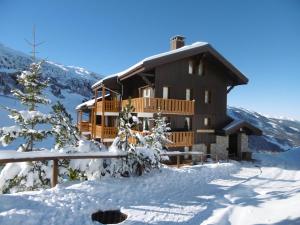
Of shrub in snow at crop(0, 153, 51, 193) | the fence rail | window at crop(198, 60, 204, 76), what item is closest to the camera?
the fence rail

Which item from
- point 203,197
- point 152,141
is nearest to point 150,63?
point 152,141

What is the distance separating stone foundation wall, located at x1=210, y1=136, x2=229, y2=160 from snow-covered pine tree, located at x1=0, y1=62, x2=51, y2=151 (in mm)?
16371

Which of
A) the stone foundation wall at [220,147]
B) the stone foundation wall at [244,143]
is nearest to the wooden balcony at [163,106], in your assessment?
the stone foundation wall at [220,147]

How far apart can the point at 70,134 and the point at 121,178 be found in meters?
2.73

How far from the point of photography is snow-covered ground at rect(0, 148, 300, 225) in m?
6.40

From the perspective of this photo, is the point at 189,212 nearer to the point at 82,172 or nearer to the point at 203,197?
the point at 203,197

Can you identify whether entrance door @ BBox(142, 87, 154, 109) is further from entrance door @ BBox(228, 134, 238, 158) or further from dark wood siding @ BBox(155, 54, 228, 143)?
entrance door @ BBox(228, 134, 238, 158)

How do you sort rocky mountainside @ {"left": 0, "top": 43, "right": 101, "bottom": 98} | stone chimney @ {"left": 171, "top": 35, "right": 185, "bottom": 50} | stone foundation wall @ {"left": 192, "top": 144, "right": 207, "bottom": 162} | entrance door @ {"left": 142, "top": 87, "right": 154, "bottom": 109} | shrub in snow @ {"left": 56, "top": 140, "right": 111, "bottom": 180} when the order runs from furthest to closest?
rocky mountainside @ {"left": 0, "top": 43, "right": 101, "bottom": 98}
stone chimney @ {"left": 171, "top": 35, "right": 185, "bottom": 50}
stone foundation wall @ {"left": 192, "top": 144, "right": 207, "bottom": 162}
entrance door @ {"left": 142, "top": 87, "right": 154, "bottom": 109}
shrub in snow @ {"left": 56, "top": 140, "right": 111, "bottom": 180}

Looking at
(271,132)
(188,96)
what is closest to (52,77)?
(188,96)

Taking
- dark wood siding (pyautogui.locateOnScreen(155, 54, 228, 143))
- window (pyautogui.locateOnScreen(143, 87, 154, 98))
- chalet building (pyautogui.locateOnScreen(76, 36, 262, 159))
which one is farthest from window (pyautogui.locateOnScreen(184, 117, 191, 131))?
window (pyautogui.locateOnScreen(143, 87, 154, 98))

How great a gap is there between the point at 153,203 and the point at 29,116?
6599mm

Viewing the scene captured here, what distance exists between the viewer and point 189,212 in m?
7.27

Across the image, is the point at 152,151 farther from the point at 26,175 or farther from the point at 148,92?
the point at 148,92

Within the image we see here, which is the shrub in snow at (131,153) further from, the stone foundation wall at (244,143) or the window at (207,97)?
the stone foundation wall at (244,143)
